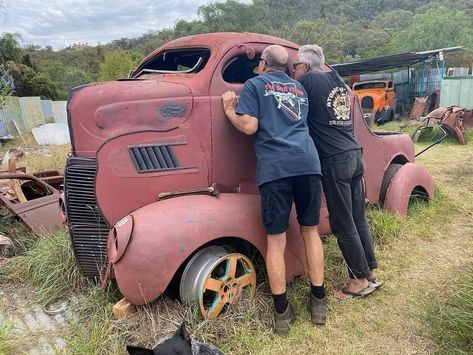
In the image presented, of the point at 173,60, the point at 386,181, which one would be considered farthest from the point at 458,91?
the point at 173,60

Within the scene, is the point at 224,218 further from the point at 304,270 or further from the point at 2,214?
the point at 2,214

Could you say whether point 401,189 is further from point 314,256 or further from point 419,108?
point 419,108

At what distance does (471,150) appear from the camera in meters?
9.37

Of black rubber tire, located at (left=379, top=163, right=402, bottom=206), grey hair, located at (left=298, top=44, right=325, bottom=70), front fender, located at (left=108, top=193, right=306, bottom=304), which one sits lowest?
black rubber tire, located at (left=379, top=163, right=402, bottom=206)

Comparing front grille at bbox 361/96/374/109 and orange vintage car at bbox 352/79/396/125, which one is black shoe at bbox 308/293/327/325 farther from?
front grille at bbox 361/96/374/109

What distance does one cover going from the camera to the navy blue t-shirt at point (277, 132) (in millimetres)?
2858

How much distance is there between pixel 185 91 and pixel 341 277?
2.11m

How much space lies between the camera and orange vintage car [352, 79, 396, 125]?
16.9 metres

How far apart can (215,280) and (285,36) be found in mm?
59442

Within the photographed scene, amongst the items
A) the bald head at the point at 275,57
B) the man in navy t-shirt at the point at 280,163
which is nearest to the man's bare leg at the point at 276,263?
the man in navy t-shirt at the point at 280,163

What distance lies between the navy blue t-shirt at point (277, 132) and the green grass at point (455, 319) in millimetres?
1335

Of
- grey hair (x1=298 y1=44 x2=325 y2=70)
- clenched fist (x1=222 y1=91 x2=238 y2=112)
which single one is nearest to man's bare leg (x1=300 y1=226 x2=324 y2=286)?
clenched fist (x1=222 y1=91 x2=238 y2=112)

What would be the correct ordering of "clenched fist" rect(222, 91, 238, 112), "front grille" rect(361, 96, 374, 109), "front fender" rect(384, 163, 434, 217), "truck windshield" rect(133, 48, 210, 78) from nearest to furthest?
1. "clenched fist" rect(222, 91, 238, 112)
2. "truck windshield" rect(133, 48, 210, 78)
3. "front fender" rect(384, 163, 434, 217)
4. "front grille" rect(361, 96, 374, 109)

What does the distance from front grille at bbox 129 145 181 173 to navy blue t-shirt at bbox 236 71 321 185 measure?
64cm
